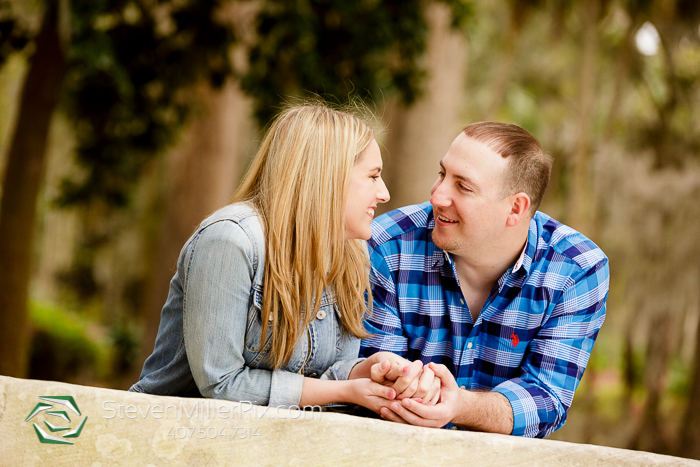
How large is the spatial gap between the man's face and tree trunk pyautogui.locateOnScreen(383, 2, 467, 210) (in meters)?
4.47

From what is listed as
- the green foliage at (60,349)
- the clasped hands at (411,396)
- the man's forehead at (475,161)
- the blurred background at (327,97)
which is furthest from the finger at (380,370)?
the green foliage at (60,349)

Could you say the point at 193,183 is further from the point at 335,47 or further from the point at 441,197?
the point at 441,197

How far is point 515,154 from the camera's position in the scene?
2602 millimetres

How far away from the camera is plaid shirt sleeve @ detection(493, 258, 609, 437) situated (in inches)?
93.0

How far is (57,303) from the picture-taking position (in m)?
14.4

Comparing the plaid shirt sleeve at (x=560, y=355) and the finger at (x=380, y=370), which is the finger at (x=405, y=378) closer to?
the finger at (x=380, y=370)

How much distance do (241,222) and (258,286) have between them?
0.20 meters

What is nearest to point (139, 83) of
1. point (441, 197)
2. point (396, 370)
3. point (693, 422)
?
point (441, 197)

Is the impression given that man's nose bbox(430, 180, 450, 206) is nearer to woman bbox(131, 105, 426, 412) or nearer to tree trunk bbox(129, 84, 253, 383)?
woman bbox(131, 105, 426, 412)

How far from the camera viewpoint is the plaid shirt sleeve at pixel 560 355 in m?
2.36

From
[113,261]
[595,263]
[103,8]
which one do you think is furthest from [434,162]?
[113,261]

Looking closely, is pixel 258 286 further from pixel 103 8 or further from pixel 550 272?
pixel 103 8

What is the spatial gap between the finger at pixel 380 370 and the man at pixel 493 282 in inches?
16.3

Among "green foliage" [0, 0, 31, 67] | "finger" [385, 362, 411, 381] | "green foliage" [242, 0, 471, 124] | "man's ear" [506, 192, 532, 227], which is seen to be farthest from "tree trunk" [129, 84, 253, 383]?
"finger" [385, 362, 411, 381]
